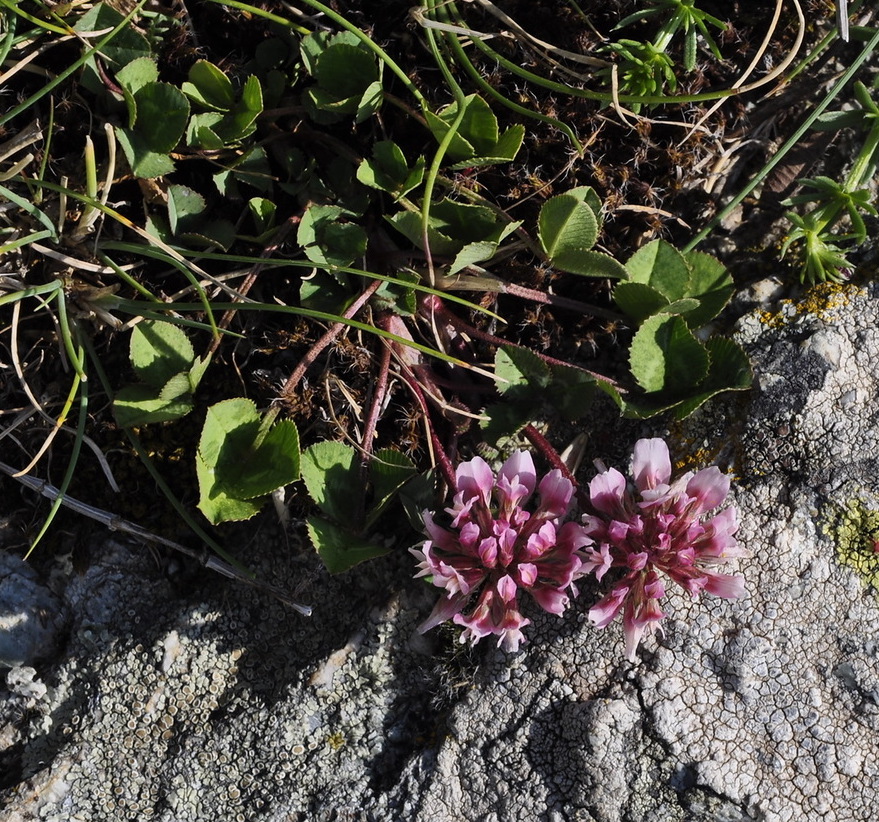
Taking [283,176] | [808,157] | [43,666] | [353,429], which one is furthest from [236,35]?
[43,666]

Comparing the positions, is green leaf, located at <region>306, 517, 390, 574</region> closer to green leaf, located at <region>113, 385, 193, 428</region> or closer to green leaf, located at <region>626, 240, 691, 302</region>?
green leaf, located at <region>113, 385, 193, 428</region>

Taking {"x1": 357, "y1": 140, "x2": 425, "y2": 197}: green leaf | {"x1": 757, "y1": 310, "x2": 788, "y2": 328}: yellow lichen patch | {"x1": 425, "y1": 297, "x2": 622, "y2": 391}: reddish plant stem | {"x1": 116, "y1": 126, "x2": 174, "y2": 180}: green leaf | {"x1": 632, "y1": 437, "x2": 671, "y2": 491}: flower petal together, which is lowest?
{"x1": 632, "y1": 437, "x2": 671, "y2": 491}: flower petal

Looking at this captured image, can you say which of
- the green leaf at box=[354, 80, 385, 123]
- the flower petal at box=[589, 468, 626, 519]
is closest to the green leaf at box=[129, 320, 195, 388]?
the green leaf at box=[354, 80, 385, 123]

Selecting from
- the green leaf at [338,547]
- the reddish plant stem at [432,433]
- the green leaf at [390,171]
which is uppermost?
the green leaf at [390,171]

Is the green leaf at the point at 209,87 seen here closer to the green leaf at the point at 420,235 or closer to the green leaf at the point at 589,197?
the green leaf at the point at 420,235

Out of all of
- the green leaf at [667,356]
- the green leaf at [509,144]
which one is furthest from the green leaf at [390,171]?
the green leaf at [667,356]

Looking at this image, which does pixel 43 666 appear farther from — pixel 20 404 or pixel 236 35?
pixel 236 35

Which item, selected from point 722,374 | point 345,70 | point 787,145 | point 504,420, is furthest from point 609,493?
point 345,70

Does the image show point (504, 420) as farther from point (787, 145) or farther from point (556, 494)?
point (787, 145)
